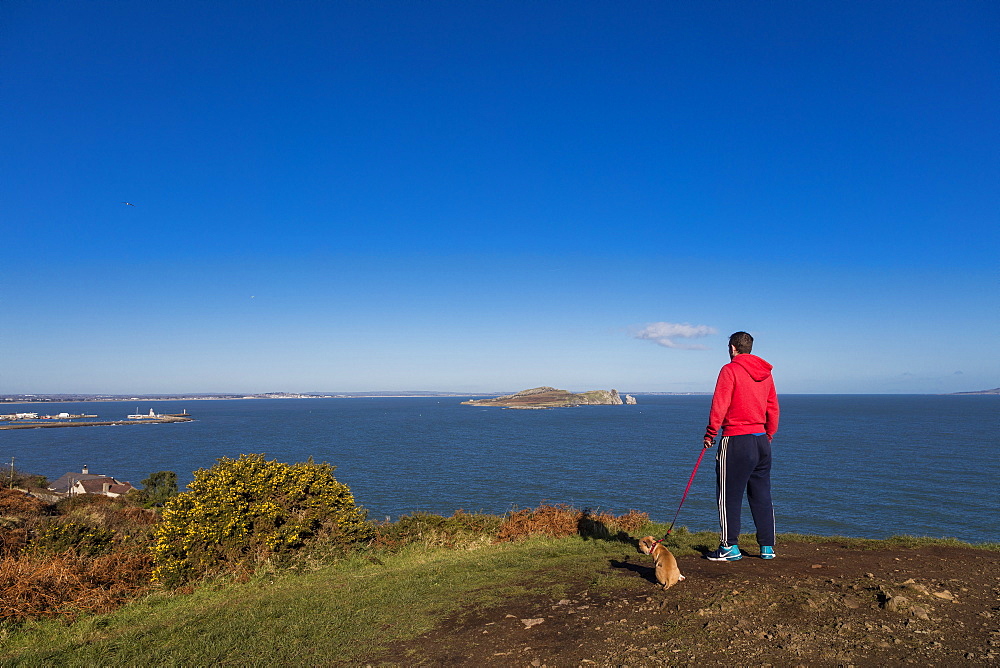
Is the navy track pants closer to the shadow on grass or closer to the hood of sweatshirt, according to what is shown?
the hood of sweatshirt

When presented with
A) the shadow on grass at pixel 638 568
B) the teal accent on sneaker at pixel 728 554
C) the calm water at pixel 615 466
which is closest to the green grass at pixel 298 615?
the shadow on grass at pixel 638 568

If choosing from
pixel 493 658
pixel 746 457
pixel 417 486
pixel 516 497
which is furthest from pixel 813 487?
pixel 493 658

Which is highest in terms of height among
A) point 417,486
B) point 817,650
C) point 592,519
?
point 817,650

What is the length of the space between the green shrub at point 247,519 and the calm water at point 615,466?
15125mm

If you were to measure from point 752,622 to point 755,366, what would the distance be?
299 cm

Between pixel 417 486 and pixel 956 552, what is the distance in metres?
42.5

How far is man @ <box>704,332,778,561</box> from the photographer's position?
646 centimetres

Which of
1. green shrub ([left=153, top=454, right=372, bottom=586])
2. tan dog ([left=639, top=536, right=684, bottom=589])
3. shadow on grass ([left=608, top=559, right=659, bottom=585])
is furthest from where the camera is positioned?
green shrub ([left=153, top=454, right=372, bottom=586])

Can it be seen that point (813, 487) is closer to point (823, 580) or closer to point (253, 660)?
point (823, 580)

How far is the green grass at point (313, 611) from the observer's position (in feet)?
17.4

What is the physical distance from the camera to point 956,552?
7.67 m

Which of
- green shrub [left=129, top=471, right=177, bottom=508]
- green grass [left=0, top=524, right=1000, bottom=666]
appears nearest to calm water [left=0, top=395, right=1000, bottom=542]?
green shrub [left=129, top=471, right=177, bottom=508]

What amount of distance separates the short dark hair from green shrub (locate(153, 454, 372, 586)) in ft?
25.7

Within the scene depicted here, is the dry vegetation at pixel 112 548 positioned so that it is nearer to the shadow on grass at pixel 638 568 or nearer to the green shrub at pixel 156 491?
the shadow on grass at pixel 638 568
